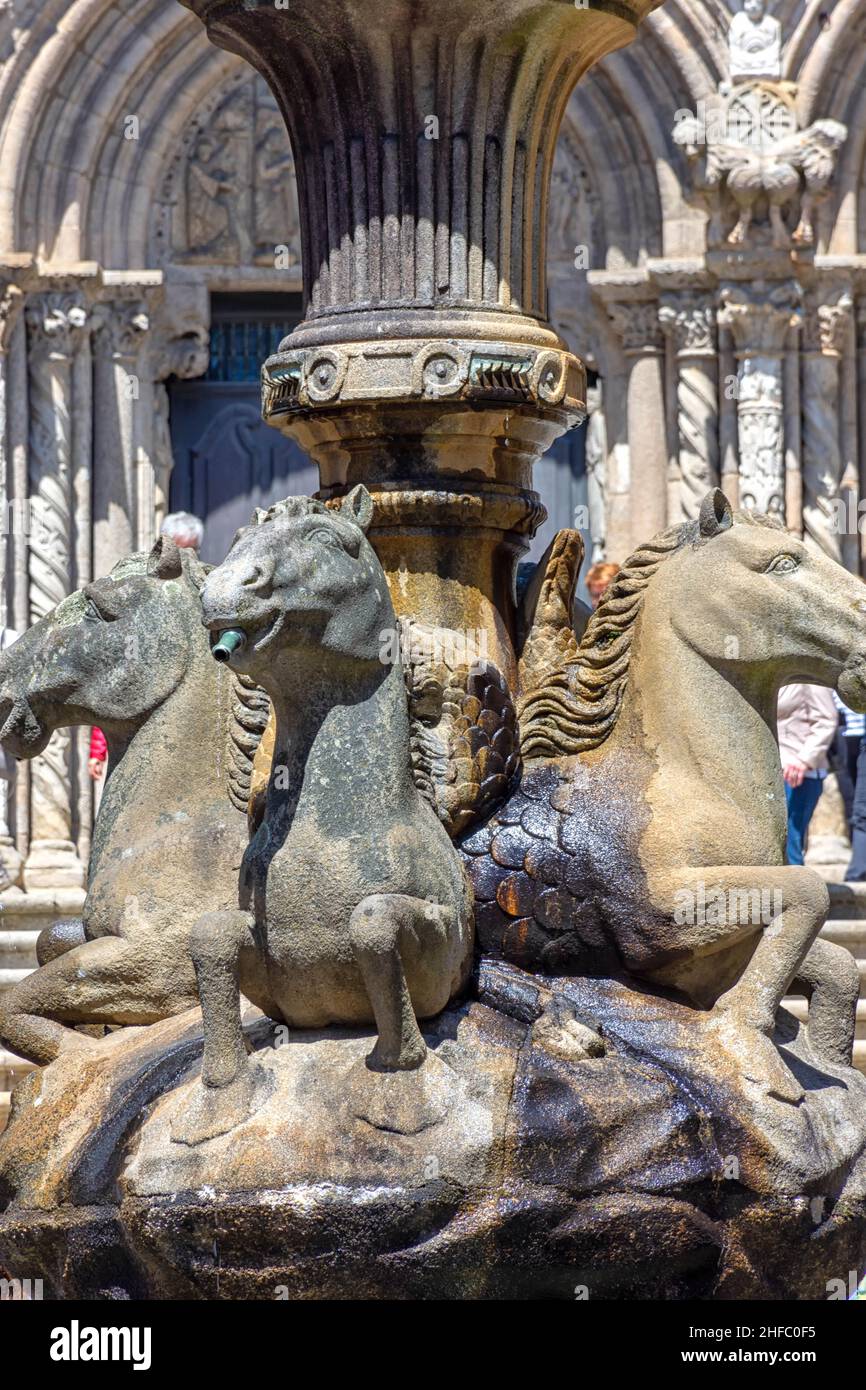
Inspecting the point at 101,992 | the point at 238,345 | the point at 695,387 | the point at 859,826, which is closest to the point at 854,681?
the point at 101,992

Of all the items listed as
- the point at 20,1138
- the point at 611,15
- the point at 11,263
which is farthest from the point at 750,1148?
the point at 11,263

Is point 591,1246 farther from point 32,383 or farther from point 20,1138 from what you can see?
point 32,383

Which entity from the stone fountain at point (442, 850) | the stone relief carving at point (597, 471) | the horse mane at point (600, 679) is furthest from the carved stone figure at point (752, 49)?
the horse mane at point (600, 679)

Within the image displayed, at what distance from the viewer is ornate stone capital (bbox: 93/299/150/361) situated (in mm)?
12992

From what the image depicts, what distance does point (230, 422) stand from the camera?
1355cm

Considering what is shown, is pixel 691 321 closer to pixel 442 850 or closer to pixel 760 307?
pixel 760 307

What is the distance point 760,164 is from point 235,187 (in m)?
2.85

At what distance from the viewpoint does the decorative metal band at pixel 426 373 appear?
538cm

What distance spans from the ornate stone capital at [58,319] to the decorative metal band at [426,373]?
7.55 m

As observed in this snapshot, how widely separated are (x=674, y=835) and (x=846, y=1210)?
80 centimetres

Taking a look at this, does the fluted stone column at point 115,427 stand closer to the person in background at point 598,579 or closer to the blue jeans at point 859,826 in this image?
the blue jeans at point 859,826

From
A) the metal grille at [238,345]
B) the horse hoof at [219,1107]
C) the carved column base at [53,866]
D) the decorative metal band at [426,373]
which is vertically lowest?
the carved column base at [53,866]

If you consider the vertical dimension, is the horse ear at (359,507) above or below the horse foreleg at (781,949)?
above
